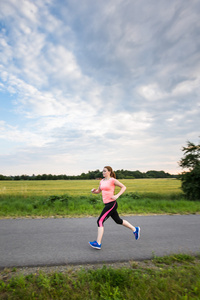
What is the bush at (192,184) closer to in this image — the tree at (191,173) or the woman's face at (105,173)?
the tree at (191,173)

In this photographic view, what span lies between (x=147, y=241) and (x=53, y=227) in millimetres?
2731

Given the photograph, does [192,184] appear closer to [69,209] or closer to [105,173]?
[69,209]

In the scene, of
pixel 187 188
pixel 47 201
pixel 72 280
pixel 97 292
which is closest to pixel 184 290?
pixel 97 292

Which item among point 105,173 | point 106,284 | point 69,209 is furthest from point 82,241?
point 69,209

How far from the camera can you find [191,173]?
13055 mm

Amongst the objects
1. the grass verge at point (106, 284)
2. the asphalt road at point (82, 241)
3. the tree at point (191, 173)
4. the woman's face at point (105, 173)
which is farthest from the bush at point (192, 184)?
the grass verge at point (106, 284)

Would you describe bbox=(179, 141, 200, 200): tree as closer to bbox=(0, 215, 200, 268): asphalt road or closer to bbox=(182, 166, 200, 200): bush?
bbox=(182, 166, 200, 200): bush

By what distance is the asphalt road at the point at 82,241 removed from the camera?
12.6 ft

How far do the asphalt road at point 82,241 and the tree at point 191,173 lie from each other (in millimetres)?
6335

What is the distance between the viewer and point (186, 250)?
173 inches

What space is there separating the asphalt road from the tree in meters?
6.34

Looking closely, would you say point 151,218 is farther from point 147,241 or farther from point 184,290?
point 184,290

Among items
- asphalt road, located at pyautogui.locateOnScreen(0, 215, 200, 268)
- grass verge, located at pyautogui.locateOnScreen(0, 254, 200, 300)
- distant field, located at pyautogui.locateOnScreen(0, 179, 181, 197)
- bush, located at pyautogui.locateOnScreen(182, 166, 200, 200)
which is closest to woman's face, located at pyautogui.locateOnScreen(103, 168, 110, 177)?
asphalt road, located at pyautogui.locateOnScreen(0, 215, 200, 268)

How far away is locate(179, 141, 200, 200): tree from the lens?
42.1 feet
